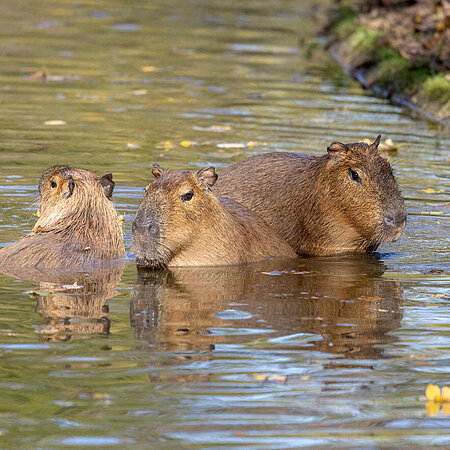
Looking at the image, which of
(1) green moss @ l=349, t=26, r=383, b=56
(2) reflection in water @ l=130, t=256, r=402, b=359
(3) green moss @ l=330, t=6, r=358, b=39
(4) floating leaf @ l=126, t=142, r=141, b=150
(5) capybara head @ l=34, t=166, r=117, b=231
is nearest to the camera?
(2) reflection in water @ l=130, t=256, r=402, b=359

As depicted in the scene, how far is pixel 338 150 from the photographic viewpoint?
30.7ft

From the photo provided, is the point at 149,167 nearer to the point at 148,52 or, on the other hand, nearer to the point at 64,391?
the point at 64,391

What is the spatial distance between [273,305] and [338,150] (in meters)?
2.46

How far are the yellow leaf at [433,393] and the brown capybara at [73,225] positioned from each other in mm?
3403

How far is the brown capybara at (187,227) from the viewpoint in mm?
8133

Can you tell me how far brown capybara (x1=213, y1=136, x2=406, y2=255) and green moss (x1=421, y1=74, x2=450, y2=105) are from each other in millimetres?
6555

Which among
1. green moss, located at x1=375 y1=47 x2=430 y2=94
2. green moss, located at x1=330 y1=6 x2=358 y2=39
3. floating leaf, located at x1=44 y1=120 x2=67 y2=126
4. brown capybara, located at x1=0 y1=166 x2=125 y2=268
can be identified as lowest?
brown capybara, located at x1=0 y1=166 x2=125 y2=268

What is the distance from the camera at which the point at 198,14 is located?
97.8ft

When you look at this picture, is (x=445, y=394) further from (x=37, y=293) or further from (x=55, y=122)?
(x=55, y=122)

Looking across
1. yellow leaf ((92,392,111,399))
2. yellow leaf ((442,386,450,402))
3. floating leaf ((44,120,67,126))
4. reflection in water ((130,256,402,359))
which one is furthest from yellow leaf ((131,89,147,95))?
yellow leaf ((442,386,450,402))

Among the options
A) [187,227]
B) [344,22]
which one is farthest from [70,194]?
[344,22]

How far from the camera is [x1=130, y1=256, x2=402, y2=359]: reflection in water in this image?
639 centimetres

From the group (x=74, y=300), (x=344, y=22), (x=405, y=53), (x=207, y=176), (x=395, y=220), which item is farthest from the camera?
(x=344, y=22)

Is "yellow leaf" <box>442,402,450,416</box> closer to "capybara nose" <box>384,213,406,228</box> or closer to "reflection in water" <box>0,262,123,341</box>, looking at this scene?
"reflection in water" <box>0,262,123,341</box>
